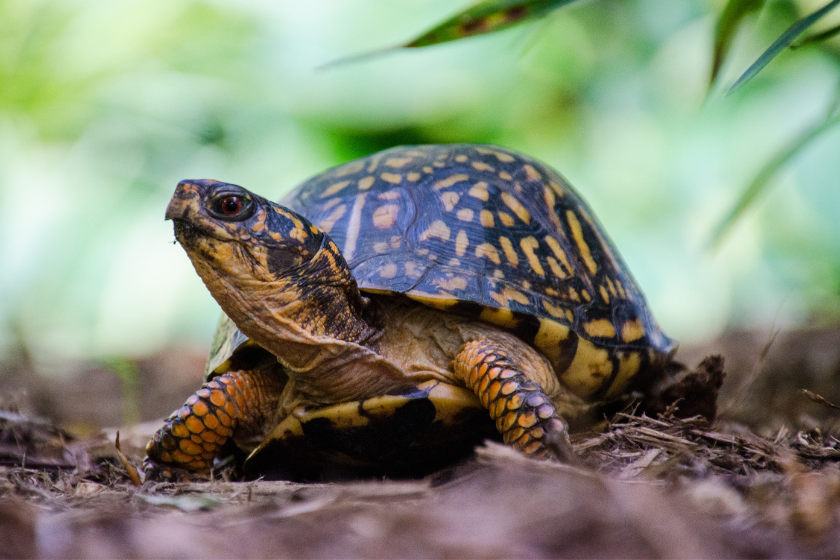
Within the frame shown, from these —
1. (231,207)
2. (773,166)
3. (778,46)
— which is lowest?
(773,166)

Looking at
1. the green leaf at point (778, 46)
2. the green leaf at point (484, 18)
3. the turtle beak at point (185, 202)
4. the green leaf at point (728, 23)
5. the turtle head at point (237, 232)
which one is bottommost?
the turtle head at point (237, 232)

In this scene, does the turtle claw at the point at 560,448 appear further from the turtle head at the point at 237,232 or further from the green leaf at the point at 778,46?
the green leaf at the point at 778,46

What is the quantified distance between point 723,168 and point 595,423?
575 centimetres

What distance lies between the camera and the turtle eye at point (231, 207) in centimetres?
190

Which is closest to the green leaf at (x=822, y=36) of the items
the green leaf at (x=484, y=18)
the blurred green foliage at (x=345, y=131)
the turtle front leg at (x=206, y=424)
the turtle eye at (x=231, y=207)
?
the green leaf at (x=484, y=18)

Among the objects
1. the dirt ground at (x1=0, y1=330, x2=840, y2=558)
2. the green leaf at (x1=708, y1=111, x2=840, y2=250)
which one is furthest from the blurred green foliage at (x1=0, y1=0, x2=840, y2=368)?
the dirt ground at (x1=0, y1=330, x2=840, y2=558)

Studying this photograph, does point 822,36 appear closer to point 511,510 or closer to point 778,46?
point 778,46

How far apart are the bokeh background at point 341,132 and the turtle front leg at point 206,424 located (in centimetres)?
437

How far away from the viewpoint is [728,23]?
2080 mm

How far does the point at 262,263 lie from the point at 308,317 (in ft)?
0.79

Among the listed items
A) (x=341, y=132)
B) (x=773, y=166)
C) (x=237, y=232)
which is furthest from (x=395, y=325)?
(x=341, y=132)

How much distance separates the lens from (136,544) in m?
1.09

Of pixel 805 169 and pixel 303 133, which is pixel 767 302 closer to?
pixel 805 169

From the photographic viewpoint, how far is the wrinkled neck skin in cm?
193
